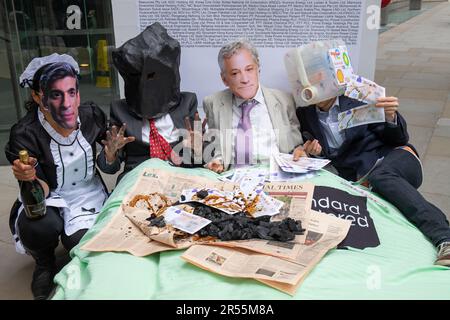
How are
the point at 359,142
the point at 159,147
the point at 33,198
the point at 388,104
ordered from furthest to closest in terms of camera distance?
the point at 159,147 → the point at 359,142 → the point at 388,104 → the point at 33,198

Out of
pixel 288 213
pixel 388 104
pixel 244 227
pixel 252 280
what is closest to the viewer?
pixel 252 280

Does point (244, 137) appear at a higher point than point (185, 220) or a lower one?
higher

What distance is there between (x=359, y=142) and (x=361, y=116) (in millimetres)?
204

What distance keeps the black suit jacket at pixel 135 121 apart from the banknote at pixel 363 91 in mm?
946

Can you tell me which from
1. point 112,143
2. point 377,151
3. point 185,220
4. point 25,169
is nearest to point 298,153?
point 377,151

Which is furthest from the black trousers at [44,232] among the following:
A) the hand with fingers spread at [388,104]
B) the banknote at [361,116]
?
the hand with fingers spread at [388,104]

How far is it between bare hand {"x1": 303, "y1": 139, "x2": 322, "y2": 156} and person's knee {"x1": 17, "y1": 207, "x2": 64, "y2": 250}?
1.43m

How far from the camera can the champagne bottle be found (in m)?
2.20

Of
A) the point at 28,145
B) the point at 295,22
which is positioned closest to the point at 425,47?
the point at 295,22

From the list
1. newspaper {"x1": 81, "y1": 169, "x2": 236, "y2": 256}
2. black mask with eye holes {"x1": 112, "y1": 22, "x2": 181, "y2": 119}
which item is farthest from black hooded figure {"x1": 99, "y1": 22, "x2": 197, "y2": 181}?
newspaper {"x1": 81, "y1": 169, "x2": 236, "y2": 256}

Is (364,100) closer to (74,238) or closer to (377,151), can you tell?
(377,151)

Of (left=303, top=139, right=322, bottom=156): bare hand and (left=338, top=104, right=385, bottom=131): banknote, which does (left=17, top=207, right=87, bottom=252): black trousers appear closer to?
(left=303, top=139, right=322, bottom=156): bare hand

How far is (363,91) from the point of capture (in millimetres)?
2416

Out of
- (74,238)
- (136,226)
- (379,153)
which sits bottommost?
(74,238)
